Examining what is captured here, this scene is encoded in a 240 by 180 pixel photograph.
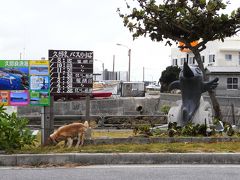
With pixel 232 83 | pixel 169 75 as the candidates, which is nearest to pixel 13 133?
pixel 232 83

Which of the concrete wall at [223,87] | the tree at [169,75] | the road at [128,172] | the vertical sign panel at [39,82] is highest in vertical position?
the tree at [169,75]

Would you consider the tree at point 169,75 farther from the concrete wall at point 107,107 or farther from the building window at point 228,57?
the concrete wall at point 107,107

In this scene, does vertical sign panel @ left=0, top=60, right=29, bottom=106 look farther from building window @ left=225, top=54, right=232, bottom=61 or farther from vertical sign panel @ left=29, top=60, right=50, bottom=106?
building window @ left=225, top=54, right=232, bottom=61

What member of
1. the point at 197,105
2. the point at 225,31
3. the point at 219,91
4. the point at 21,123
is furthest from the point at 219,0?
the point at 219,91

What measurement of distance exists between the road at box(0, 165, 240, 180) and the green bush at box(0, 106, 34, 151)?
3.58 feet

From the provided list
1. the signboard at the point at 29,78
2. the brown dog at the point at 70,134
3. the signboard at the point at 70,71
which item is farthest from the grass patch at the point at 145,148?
the signboard at the point at 70,71

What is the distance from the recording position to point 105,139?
12.1 metres

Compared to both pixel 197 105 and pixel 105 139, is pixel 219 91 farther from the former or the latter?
pixel 105 139

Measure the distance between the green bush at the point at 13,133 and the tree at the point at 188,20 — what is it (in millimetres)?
11064

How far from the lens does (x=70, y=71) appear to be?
712 inches

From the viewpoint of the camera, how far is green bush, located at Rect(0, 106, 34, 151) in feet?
35.7

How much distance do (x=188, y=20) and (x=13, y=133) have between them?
12571mm

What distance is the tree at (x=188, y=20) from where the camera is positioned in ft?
68.8

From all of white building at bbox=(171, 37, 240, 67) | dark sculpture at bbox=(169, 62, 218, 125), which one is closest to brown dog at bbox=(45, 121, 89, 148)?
dark sculpture at bbox=(169, 62, 218, 125)
